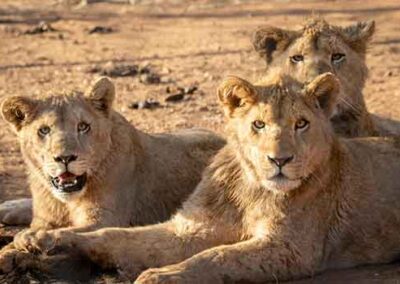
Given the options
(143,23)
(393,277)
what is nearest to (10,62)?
(143,23)

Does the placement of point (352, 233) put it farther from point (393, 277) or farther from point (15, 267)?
point (15, 267)

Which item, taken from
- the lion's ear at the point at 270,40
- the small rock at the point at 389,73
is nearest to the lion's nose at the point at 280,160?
the lion's ear at the point at 270,40

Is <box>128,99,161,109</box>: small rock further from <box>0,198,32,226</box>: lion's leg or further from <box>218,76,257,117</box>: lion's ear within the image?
<box>218,76,257,117</box>: lion's ear

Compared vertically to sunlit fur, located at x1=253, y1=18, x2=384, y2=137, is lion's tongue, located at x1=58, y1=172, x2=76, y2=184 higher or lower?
lower

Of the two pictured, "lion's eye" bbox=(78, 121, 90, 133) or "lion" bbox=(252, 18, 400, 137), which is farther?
"lion" bbox=(252, 18, 400, 137)

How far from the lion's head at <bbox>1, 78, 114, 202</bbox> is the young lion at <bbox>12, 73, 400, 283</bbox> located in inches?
17.0

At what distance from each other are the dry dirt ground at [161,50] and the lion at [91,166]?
59.4 inches

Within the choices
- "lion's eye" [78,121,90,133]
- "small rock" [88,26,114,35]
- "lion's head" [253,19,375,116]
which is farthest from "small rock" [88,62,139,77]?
"lion's eye" [78,121,90,133]

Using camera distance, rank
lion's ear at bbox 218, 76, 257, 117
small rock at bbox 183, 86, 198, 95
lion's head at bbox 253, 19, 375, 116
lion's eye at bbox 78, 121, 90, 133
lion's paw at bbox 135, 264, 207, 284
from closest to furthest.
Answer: lion's paw at bbox 135, 264, 207, 284 → lion's ear at bbox 218, 76, 257, 117 → lion's eye at bbox 78, 121, 90, 133 → lion's head at bbox 253, 19, 375, 116 → small rock at bbox 183, 86, 198, 95

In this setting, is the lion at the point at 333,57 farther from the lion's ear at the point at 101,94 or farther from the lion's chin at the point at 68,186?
the lion's chin at the point at 68,186

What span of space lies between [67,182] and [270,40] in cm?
211

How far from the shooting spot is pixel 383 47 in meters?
14.5

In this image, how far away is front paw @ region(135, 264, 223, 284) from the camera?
663 cm

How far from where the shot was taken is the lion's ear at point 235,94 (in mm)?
6977
